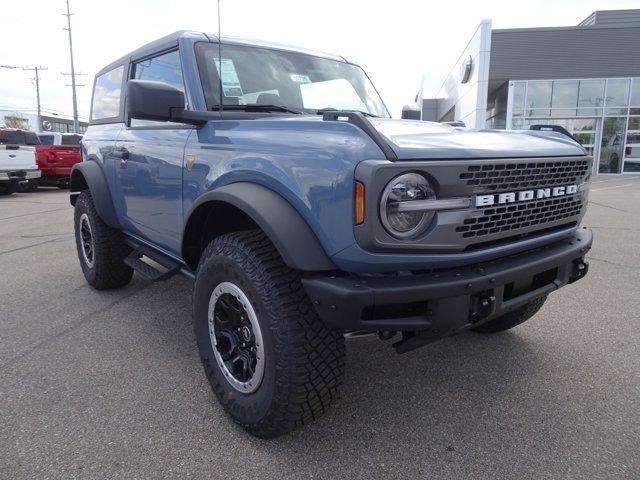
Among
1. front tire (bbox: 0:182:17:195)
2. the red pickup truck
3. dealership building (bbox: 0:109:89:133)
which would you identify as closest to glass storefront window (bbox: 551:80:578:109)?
the red pickup truck

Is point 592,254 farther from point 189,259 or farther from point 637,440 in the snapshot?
point 189,259

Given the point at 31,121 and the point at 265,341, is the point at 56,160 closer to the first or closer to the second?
the point at 265,341

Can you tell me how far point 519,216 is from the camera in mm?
2133

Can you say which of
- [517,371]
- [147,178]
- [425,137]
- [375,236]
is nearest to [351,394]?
[517,371]

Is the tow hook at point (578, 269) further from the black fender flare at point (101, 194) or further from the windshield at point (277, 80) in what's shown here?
the black fender flare at point (101, 194)

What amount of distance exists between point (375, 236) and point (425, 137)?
0.56 meters

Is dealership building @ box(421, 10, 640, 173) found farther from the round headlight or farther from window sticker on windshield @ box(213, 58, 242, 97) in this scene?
the round headlight

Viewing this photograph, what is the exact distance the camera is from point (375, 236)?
1784 mm

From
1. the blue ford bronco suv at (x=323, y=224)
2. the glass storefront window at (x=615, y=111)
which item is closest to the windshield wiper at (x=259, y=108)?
the blue ford bronco suv at (x=323, y=224)

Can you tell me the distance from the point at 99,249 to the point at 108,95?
1.37 m

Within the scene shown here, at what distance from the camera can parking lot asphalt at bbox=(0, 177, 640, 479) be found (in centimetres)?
208

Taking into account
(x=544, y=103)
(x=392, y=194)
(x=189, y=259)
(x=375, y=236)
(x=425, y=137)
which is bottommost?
(x=189, y=259)

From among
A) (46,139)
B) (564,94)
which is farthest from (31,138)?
(564,94)

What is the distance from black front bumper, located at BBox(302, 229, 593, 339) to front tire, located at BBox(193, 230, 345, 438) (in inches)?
7.0
